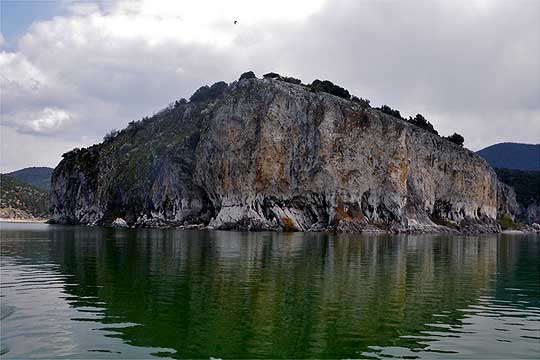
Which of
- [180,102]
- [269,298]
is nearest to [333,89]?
[180,102]

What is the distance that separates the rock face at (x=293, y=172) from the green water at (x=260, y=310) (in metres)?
65.1

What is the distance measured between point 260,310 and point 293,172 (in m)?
Answer: 82.7

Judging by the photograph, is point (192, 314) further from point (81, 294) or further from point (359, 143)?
point (359, 143)

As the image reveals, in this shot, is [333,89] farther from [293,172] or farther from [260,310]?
[260,310]

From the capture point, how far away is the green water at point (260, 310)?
13609 millimetres

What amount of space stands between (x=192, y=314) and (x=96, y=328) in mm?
3106

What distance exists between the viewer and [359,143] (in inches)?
4119

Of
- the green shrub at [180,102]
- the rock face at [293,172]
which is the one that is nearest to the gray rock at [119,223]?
the rock face at [293,172]

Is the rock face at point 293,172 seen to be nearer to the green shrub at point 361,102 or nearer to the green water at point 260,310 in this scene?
the green shrub at point 361,102

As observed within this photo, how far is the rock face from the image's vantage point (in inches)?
3863

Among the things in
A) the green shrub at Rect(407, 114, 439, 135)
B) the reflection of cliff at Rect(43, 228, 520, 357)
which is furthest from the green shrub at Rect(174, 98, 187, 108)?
the reflection of cliff at Rect(43, 228, 520, 357)

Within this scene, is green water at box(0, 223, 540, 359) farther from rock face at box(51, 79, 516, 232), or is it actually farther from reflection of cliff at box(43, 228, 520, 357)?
rock face at box(51, 79, 516, 232)

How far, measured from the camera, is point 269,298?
66.6 feet

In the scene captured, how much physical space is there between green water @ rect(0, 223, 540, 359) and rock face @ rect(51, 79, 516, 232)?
65.1 meters
